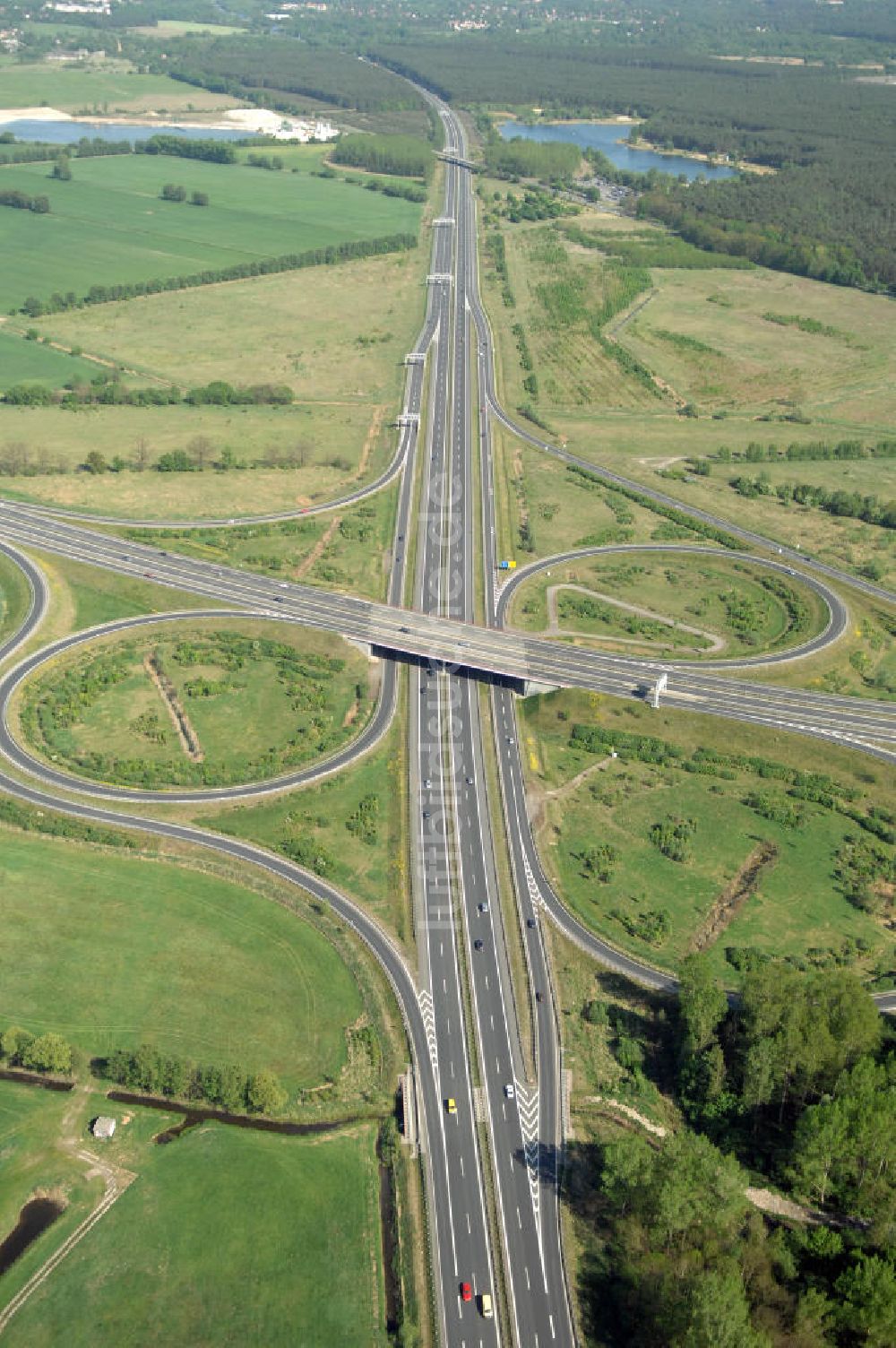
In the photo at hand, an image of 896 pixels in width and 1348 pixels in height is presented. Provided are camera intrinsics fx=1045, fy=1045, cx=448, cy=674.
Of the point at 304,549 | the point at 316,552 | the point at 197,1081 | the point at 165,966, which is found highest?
the point at 304,549

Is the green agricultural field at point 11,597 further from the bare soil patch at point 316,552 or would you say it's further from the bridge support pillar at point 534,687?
the bridge support pillar at point 534,687

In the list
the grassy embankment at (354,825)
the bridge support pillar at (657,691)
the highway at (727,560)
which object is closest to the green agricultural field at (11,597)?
the grassy embankment at (354,825)

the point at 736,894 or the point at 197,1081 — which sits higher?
the point at 736,894

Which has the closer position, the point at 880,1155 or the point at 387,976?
the point at 880,1155

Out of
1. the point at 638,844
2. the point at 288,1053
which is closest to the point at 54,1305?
the point at 288,1053

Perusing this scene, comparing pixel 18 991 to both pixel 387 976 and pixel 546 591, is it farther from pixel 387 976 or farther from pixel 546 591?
pixel 546 591

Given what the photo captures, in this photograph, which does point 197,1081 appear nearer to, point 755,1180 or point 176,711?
point 755,1180

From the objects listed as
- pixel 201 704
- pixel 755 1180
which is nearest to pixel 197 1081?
pixel 755 1180
